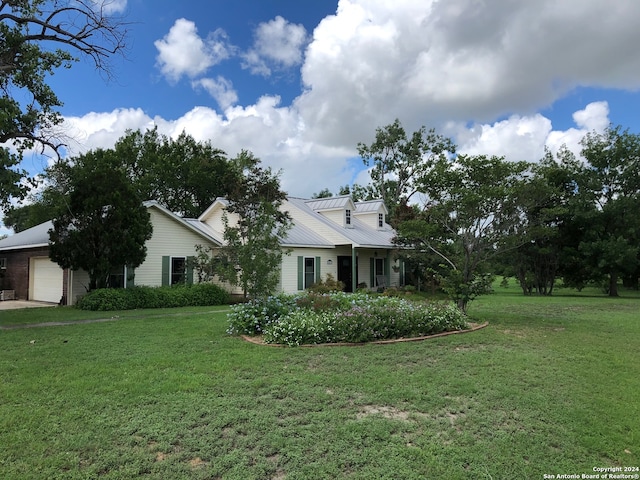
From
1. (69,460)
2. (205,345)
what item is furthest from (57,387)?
(205,345)

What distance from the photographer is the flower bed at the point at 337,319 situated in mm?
8250

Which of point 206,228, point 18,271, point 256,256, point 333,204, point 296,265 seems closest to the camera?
point 256,256

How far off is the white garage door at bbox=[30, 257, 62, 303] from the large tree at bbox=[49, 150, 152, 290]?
287 centimetres

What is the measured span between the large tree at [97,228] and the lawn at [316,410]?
289 inches

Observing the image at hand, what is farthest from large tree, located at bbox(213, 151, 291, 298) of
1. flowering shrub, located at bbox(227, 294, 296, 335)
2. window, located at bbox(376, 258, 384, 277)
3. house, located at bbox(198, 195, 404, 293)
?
window, located at bbox(376, 258, 384, 277)

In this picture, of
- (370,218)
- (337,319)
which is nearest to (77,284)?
(337,319)

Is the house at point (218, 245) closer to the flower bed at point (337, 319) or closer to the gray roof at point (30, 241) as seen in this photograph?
the gray roof at point (30, 241)

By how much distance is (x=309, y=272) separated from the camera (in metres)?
21.9

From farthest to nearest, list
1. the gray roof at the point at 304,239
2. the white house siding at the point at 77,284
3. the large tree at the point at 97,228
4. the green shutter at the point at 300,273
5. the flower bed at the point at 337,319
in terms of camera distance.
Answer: the green shutter at the point at 300,273
the gray roof at the point at 304,239
the white house siding at the point at 77,284
the large tree at the point at 97,228
the flower bed at the point at 337,319

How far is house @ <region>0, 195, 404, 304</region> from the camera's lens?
17656 millimetres

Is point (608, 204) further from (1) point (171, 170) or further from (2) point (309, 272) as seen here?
(1) point (171, 170)

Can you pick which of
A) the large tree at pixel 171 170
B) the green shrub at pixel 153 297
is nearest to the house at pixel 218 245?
the green shrub at pixel 153 297

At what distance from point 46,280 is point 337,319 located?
1578 centimetres

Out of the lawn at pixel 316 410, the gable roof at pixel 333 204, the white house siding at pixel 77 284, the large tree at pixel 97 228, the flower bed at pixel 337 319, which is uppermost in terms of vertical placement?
the gable roof at pixel 333 204
